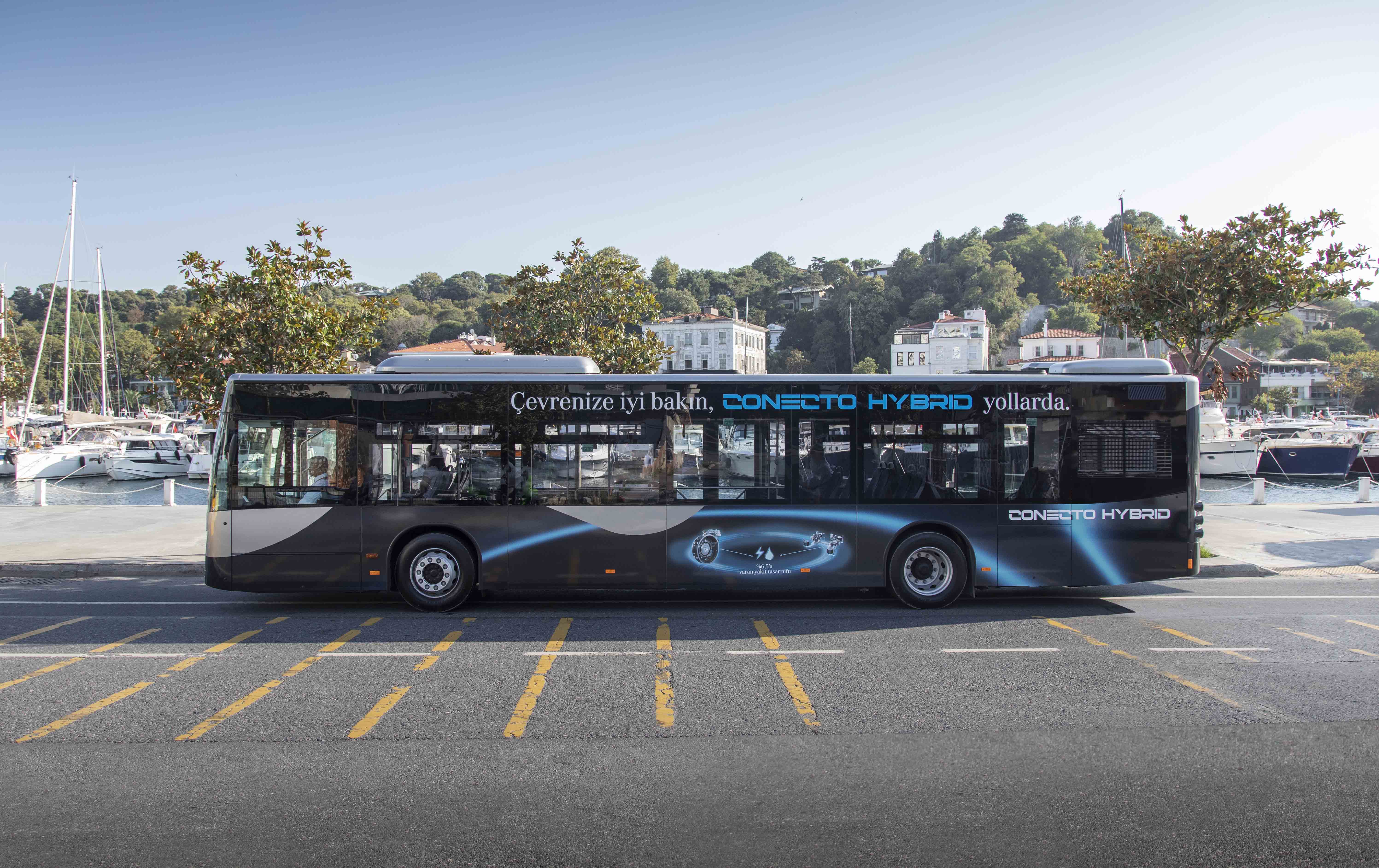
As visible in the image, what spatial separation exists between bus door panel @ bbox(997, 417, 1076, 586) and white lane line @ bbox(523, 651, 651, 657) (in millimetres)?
4726

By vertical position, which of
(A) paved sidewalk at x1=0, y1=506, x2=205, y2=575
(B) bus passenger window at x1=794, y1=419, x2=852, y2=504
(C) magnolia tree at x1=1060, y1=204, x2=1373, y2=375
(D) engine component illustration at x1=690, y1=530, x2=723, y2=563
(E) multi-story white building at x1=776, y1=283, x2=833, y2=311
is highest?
(E) multi-story white building at x1=776, y1=283, x2=833, y2=311

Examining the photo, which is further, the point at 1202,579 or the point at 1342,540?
the point at 1342,540

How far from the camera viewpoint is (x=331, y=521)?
9.82 meters

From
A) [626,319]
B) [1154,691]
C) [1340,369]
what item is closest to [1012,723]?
[1154,691]

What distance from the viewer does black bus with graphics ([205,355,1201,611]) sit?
9836mm

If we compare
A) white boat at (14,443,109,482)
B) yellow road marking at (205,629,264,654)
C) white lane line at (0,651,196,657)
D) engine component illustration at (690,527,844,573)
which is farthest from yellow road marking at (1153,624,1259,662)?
white boat at (14,443,109,482)

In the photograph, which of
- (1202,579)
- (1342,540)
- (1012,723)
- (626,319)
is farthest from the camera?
(626,319)

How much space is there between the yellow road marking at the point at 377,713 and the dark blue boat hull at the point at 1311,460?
5218 cm

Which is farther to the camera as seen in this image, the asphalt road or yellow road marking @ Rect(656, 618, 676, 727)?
yellow road marking @ Rect(656, 618, 676, 727)

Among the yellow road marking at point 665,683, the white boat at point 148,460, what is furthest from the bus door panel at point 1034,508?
the white boat at point 148,460

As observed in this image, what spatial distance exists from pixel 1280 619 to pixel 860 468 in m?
5.00

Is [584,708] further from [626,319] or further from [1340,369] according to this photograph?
[1340,369]

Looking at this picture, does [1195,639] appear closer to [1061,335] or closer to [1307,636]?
[1307,636]

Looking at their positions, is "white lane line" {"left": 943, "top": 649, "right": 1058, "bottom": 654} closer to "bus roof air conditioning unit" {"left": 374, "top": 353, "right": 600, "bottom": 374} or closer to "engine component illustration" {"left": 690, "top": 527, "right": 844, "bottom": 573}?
"engine component illustration" {"left": 690, "top": 527, "right": 844, "bottom": 573}
